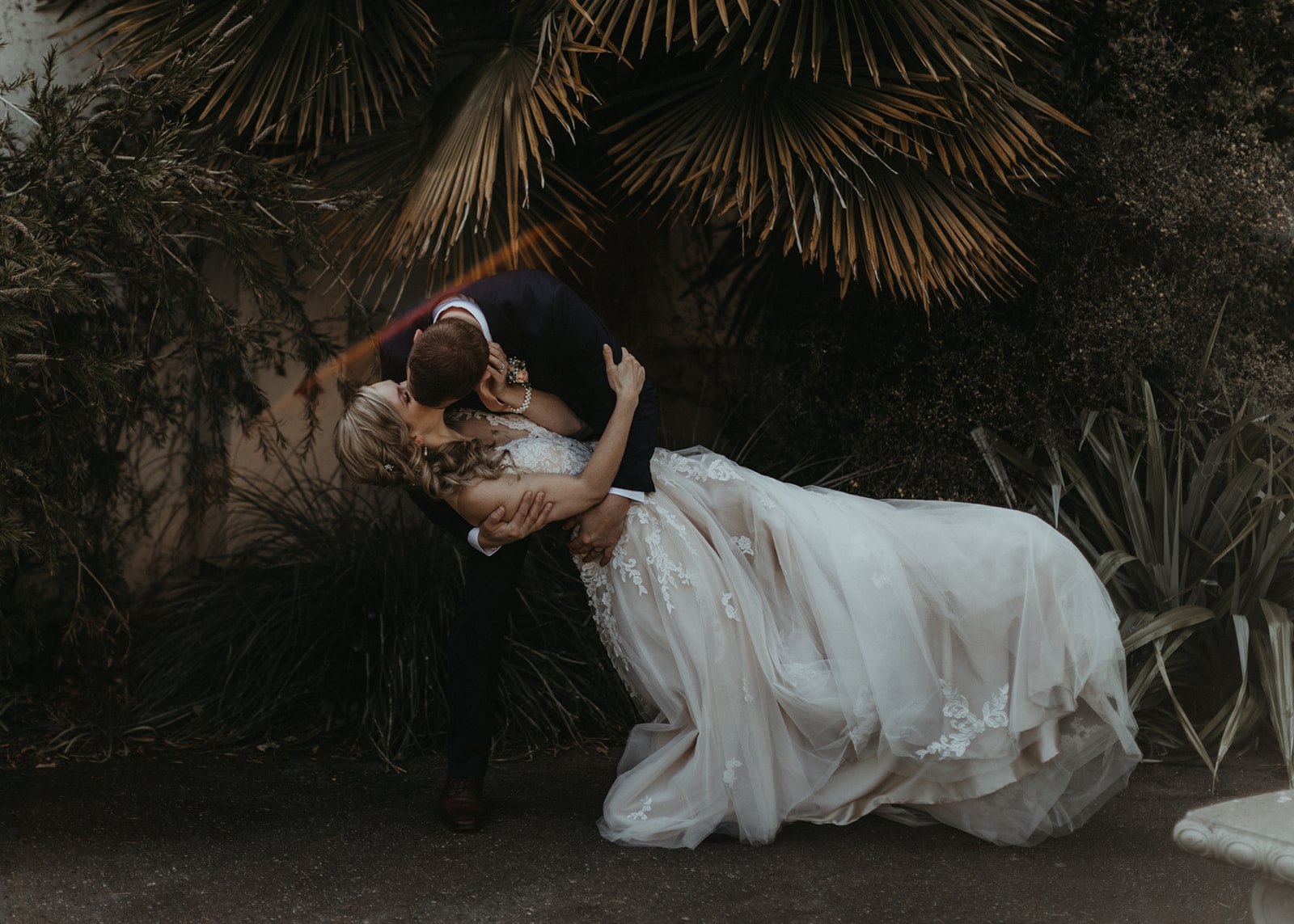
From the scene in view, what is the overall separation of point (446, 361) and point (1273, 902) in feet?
6.67

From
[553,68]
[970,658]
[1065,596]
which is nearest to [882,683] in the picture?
[970,658]

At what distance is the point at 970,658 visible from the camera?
2.84 meters

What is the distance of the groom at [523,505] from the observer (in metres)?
2.90

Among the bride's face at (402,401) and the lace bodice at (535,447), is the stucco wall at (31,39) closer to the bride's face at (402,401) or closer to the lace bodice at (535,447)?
the bride's face at (402,401)

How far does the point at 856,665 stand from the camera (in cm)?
285

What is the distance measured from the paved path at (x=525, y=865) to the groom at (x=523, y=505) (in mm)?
267

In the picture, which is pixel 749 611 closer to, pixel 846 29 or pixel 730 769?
pixel 730 769

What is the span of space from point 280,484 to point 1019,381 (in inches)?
127

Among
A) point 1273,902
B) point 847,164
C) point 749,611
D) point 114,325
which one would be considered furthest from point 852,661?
point 114,325

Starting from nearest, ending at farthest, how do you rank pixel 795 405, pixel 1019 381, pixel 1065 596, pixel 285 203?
pixel 1065 596 < pixel 285 203 < pixel 1019 381 < pixel 795 405

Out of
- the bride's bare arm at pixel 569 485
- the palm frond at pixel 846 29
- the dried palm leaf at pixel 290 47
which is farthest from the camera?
the dried palm leaf at pixel 290 47

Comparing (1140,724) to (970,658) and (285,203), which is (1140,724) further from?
(285,203)

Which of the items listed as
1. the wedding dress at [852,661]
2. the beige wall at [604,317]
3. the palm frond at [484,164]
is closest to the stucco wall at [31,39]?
the beige wall at [604,317]

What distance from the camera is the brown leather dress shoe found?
3.10 meters
